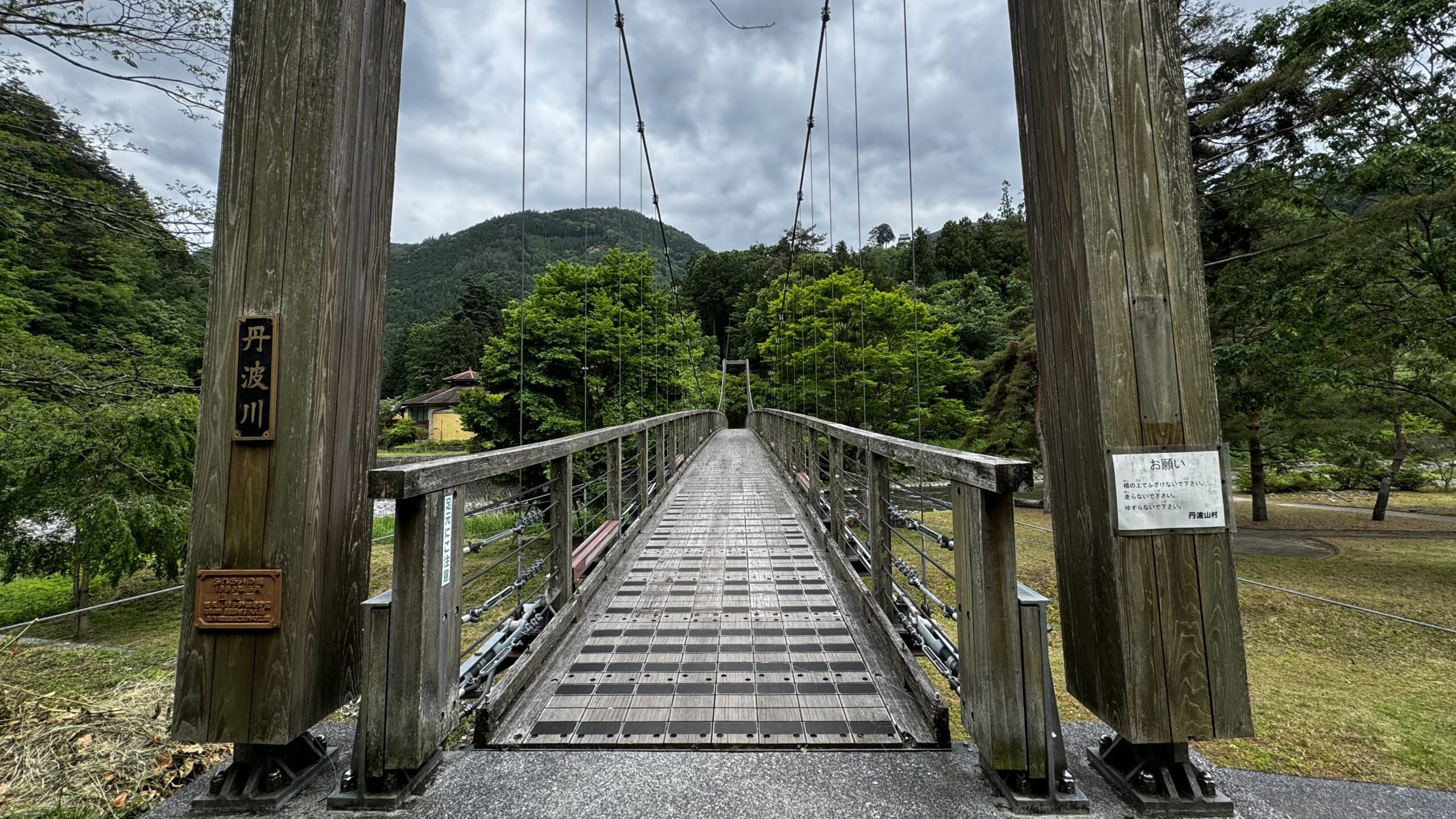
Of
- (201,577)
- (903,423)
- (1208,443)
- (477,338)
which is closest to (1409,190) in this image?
(1208,443)

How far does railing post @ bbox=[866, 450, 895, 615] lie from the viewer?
2.40m

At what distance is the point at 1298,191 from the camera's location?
21.6 ft

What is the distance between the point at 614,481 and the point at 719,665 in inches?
80.4

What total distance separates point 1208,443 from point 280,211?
2.41 meters

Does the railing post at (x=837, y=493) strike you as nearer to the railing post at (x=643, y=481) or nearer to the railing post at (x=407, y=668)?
the railing post at (x=643, y=481)

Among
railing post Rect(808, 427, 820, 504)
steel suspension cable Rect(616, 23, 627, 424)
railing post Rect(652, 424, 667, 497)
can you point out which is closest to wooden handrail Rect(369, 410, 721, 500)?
railing post Rect(808, 427, 820, 504)

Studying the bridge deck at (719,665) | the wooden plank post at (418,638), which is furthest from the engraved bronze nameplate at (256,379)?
the bridge deck at (719,665)

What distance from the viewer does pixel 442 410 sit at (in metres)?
31.5

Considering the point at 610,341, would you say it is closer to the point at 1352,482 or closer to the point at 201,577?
the point at 201,577

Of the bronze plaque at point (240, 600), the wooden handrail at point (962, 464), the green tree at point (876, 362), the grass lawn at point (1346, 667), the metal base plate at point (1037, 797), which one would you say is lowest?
the grass lawn at point (1346, 667)

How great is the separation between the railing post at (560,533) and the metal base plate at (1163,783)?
2.02m

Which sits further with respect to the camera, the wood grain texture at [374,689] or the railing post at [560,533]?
the railing post at [560,533]

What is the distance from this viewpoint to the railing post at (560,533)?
2.44m

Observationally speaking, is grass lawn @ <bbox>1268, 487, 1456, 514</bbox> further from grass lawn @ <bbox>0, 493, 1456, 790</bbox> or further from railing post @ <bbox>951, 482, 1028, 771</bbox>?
railing post @ <bbox>951, 482, 1028, 771</bbox>
